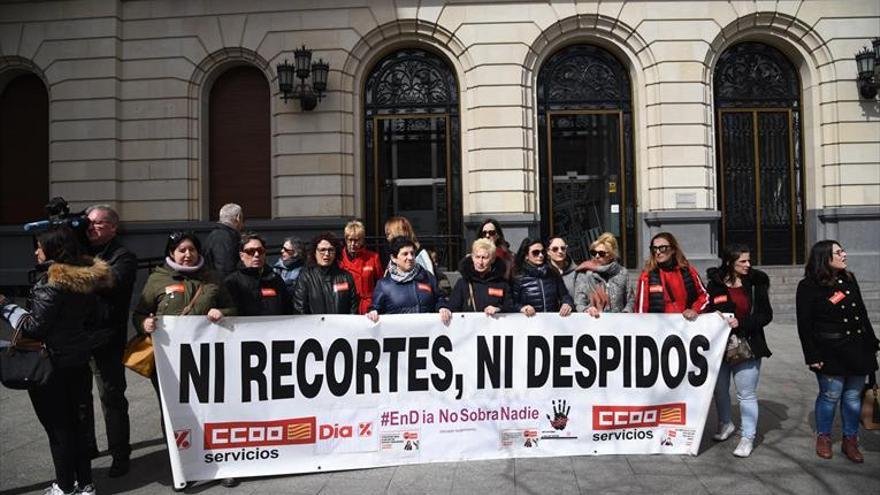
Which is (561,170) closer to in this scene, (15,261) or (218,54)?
(218,54)

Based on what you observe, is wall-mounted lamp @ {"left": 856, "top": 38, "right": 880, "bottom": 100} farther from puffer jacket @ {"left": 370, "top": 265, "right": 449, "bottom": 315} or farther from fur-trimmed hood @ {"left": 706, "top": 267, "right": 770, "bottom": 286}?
puffer jacket @ {"left": 370, "top": 265, "right": 449, "bottom": 315}

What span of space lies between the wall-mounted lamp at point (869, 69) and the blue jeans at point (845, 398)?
10.7m

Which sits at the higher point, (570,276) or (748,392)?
(570,276)

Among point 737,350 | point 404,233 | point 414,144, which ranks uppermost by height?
point 414,144

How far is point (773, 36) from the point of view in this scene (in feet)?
44.2

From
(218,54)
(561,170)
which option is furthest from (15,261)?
(561,170)

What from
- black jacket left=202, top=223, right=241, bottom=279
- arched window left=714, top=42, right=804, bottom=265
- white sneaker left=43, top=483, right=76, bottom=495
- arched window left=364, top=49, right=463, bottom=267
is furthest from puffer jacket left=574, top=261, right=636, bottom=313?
arched window left=714, top=42, right=804, bottom=265

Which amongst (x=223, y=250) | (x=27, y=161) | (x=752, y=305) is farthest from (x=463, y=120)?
(x=27, y=161)

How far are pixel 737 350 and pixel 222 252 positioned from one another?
4739 mm

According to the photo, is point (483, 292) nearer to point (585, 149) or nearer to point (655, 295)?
point (655, 295)

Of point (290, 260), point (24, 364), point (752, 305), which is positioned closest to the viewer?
point (24, 364)

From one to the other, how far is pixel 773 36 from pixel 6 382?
15.3 meters

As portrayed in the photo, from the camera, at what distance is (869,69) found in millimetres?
12594

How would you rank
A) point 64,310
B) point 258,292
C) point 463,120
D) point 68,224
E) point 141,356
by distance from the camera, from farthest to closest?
point 463,120, point 258,292, point 141,356, point 68,224, point 64,310
